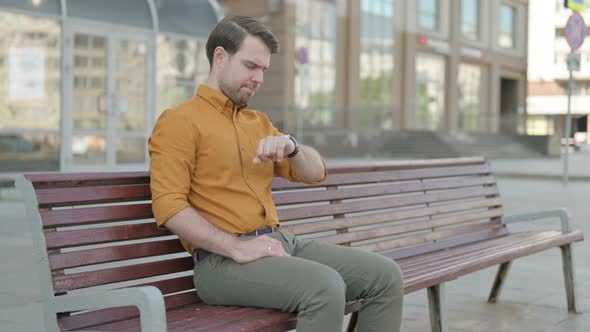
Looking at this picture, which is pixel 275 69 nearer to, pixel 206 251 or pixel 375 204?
pixel 375 204

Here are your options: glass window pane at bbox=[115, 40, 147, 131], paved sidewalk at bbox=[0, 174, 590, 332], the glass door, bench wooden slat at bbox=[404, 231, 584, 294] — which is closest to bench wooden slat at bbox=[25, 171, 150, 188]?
bench wooden slat at bbox=[404, 231, 584, 294]

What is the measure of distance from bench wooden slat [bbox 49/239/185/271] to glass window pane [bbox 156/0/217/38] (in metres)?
13.9

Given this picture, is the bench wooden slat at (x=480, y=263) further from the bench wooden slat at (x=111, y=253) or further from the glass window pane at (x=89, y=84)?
the glass window pane at (x=89, y=84)

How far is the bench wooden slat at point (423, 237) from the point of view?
14.1ft

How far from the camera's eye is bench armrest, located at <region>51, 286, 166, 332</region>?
96.0 inches

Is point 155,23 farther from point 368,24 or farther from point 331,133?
point 368,24

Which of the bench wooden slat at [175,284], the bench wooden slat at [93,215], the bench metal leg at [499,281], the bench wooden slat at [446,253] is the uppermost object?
the bench wooden slat at [93,215]

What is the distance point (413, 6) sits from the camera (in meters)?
39.1

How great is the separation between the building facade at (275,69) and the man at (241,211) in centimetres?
1217

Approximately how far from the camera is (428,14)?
41000 millimetres

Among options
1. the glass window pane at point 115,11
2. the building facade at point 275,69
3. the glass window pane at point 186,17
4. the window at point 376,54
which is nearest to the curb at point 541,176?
the building facade at point 275,69

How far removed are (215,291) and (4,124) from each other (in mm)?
12325

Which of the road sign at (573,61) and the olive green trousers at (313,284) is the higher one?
the road sign at (573,61)

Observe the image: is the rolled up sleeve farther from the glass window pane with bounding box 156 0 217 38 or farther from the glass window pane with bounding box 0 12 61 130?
the glass window pane with bounding box 156 0 217 38
